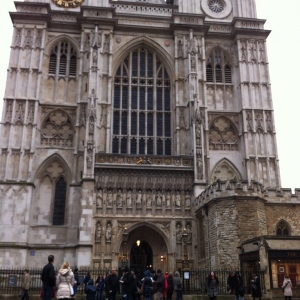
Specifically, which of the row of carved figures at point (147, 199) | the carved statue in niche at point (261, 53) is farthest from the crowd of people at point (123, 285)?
the carved statue in niche at point (261, 53)

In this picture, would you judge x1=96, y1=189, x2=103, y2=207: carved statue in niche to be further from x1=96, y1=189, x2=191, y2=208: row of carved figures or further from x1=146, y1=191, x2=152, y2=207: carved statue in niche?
x1=146, y1=191, x2=152, y2=207: carved statue in niche

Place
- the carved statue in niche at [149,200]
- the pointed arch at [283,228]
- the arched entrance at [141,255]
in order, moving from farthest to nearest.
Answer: the arched entrance at [141,255] → the carved statue in niche at [149,200] → the pointed arch at [283,228]

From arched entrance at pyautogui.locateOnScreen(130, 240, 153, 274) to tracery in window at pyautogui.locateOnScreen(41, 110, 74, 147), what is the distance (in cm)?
898

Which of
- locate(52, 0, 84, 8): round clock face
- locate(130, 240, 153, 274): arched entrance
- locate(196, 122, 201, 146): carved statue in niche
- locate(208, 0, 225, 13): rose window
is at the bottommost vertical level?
locate(130, 240, 153, 274): arched entrance

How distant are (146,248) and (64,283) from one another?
20295mm

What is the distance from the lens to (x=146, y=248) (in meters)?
29.8

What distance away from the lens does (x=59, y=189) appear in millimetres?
30062

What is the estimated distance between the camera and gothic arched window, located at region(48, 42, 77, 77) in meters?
32.9

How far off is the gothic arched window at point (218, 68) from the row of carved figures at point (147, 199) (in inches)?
439

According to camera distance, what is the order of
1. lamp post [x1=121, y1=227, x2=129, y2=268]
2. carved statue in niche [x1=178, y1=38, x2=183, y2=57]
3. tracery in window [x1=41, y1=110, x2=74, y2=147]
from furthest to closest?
1. carved statue in niche [x1=178, y1=38, x2=183, y2=57]
2. tracery in window [x1=41, y1=110, x2=74, y2=147]
3. lamp post [x1=121, y1=227, x2=129, y2=268]

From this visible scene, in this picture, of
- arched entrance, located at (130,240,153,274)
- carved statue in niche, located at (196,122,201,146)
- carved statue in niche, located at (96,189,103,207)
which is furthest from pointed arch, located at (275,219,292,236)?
carved statue in niche, located at (96,189,103,207)

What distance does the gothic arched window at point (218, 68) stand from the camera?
3441 cm

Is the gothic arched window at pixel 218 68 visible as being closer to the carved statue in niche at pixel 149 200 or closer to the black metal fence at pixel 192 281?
the carved statue in niche at pixel 149 200

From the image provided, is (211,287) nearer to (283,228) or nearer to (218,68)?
(283,228)
